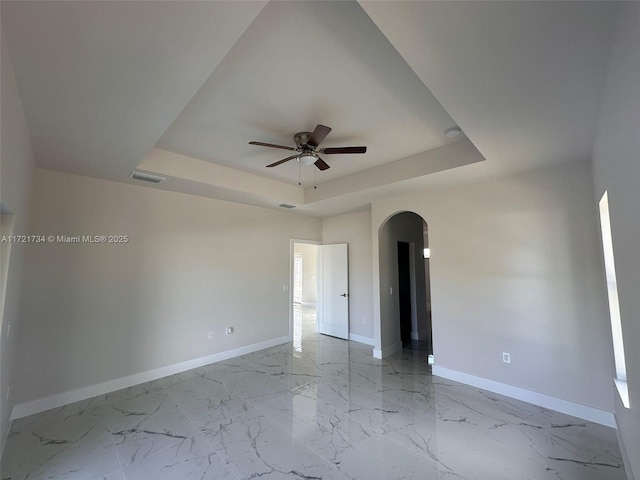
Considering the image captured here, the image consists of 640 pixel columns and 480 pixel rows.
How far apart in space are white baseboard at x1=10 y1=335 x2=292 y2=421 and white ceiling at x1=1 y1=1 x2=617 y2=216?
2559mm

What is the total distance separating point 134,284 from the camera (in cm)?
354

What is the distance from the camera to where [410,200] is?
4.12 meters

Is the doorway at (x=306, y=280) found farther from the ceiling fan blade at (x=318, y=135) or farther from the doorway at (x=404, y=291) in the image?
the ceiling fan blade at (x=318, y=135)

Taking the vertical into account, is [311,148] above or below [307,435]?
above

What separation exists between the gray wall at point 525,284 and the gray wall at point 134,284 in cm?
317

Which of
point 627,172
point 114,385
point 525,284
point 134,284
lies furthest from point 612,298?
point 114,385

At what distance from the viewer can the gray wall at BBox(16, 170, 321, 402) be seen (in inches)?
116

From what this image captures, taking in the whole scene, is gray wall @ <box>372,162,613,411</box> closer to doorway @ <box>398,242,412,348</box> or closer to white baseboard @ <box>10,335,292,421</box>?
doorway @ <box>398,242,412,348</box>

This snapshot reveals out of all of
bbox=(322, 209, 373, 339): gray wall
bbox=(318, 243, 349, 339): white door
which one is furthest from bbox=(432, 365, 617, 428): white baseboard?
bbox=(318, 243, 349, 339): white door

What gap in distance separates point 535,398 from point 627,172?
2.80 metres

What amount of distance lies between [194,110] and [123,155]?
0.93 metres

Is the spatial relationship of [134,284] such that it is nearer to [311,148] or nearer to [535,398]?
[311,148]

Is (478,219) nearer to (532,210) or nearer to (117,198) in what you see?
(532,210)

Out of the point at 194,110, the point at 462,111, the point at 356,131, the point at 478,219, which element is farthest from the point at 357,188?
the point at 194,110
